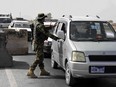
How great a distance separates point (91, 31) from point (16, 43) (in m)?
7.16

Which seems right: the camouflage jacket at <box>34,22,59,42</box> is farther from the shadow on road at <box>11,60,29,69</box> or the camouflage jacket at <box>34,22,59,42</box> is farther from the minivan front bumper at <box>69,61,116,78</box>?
the shadow on road at <box>11,60,29,69</box>

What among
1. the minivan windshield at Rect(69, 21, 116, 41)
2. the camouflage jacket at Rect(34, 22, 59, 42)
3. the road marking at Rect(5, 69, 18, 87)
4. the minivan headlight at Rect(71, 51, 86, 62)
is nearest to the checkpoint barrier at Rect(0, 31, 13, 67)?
the road marking at Rect(5, 69, 18, 87)

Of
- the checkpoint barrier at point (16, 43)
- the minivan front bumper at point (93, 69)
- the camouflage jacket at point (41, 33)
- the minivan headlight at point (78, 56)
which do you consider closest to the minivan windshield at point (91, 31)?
the camouflage jacket at point (41, 33)

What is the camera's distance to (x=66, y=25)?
11.0m

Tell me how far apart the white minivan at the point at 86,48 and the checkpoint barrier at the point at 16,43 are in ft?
19.8

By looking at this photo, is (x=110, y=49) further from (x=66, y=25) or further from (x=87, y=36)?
(x=66, y=25)

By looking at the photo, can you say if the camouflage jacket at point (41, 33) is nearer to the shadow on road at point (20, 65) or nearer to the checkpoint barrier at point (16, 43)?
the shadow on road at point (20, 65)

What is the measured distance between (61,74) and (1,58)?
243cm

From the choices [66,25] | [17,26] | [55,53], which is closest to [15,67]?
[55,53]

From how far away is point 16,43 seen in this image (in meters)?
17.2

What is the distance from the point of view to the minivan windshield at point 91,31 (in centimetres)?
1037

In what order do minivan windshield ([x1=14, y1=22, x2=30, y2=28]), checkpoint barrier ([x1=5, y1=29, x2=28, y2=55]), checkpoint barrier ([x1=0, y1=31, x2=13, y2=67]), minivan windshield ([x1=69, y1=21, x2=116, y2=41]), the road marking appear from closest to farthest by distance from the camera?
1. the road marking
2. minivan windshield ([x1=69, y1=21, x2=116, y2=41])
3. checkpoint barrier ([x1=0, y1=31, x2=13, y2=67])
4. checkpoint barrier ([x1=5, y1=29, x2=28, y2=55])
5. minivan windshield ([x1=14, y1=22, x2=30, y2=28])

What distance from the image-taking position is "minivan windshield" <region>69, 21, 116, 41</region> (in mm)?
10367

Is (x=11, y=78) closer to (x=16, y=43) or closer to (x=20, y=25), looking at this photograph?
(x=16, y=43)
